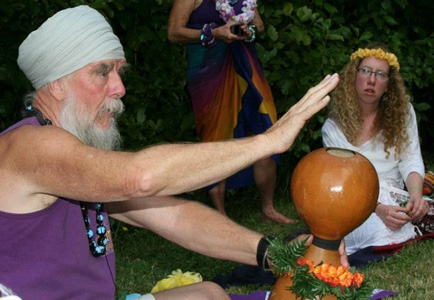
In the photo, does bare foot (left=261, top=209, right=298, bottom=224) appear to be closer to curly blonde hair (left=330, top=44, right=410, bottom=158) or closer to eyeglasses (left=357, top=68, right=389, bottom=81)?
curly blonde hair (left=330, top=44, right=410, bottom=158)

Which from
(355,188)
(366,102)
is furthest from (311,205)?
(366,102)

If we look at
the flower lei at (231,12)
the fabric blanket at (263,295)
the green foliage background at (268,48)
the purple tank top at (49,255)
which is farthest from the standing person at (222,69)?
the purple tank top at (49,255)

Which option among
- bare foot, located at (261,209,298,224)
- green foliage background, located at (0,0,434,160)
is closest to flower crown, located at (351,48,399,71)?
green foliage background, located at (0,0,434,160)

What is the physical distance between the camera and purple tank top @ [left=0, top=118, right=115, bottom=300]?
254 centimetres

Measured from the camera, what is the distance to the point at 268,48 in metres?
6.83

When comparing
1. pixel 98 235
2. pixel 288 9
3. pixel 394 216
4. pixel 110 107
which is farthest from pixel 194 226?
pixel 288 9

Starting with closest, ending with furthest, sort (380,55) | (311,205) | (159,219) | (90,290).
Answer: (311,205)
(90,290)
(159,219)
(380,55)

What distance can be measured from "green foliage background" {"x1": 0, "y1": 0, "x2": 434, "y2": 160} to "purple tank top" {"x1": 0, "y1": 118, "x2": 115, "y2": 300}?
107 inches

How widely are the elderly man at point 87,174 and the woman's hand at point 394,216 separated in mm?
2415

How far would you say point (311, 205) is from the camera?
8.25ft

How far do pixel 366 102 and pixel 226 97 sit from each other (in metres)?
1.13

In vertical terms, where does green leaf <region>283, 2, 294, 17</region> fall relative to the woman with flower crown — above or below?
above

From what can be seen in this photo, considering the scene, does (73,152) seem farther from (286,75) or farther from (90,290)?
(286,75)

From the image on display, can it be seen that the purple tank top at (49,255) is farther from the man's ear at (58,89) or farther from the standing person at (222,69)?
the standing person at (222,69)
